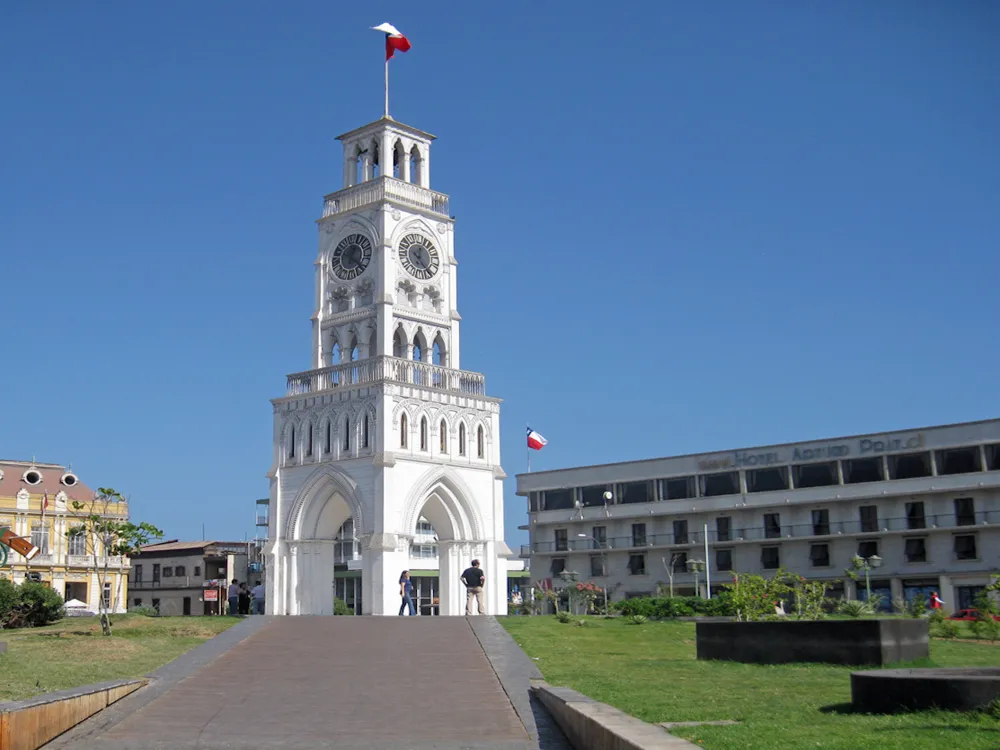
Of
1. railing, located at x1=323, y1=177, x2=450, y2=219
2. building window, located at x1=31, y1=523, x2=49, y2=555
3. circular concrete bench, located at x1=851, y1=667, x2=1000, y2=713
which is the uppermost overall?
railing, located at x1=323, y1=177, x2=450, y2=219

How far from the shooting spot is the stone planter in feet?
65.1

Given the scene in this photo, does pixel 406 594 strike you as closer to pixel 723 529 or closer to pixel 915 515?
pixel 915 515

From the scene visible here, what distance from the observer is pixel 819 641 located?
20656 mm

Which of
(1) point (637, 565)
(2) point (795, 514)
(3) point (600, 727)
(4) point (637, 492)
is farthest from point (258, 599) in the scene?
(4) point (637, 492)

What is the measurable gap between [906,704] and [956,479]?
5456cm

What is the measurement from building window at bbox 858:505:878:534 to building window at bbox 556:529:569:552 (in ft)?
67.1

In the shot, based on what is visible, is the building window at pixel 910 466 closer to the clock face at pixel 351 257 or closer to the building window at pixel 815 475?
the building window at pixel 815 475

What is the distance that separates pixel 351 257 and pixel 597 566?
36.0 meters

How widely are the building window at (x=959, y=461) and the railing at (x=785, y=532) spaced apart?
238 cm

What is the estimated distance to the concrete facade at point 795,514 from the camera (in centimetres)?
6366

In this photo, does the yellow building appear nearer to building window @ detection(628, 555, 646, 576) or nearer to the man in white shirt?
building window @ detection(628, 555, 646, 576)

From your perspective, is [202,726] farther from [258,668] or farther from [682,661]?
[682,661]

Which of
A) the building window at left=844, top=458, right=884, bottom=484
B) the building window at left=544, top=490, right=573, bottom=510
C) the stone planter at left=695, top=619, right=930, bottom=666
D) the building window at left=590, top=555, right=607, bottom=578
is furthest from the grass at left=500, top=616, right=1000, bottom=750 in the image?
the building window at left=544, top=490, right=573, bottom=510

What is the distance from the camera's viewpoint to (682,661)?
2262 centimetres
